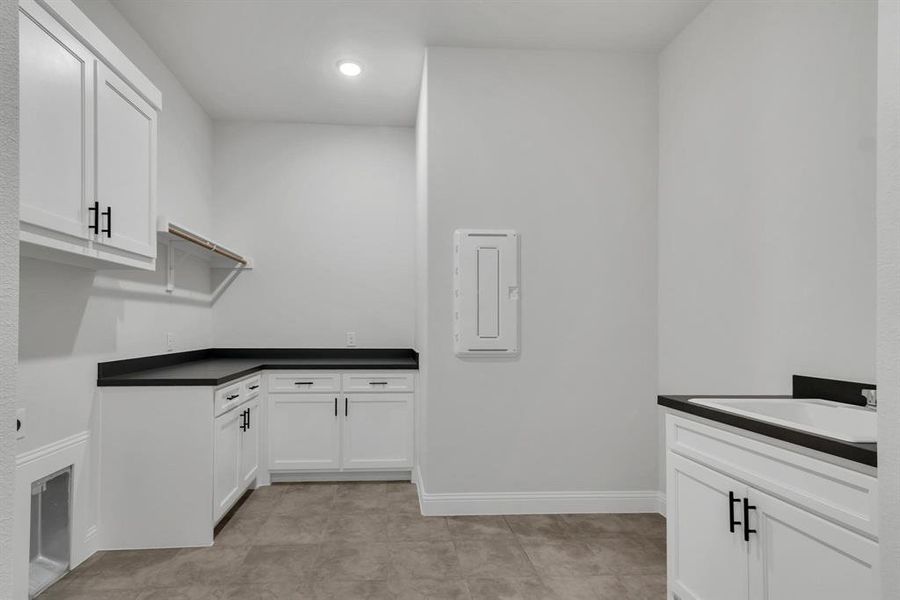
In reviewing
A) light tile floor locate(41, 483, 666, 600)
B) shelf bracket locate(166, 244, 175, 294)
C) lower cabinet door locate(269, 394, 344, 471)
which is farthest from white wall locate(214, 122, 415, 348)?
light tile floor locate(41, 483, 666, 600)

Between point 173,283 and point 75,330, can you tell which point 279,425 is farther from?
point 75,330

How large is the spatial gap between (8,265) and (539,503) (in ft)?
11.0

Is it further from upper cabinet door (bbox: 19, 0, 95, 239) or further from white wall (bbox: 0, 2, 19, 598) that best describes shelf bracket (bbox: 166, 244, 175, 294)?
white wall (bbox: 0, 2, 19, 598)

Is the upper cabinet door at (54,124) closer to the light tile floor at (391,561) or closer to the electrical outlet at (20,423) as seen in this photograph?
the electrical outlet at (20,423)

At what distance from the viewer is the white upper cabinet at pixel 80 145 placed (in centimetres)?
189

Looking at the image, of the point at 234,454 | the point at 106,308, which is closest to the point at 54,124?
the point at 106,308

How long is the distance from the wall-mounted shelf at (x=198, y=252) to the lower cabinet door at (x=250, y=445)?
0.99 m

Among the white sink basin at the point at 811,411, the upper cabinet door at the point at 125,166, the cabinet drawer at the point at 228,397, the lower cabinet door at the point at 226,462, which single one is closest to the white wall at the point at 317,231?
the cabinet drawer at the point at 228,397

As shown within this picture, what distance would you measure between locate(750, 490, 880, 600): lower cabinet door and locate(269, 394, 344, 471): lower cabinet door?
309 centimetres

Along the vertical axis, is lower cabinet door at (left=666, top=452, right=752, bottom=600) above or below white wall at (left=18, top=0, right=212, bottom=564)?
below

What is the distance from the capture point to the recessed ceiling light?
12.4ft

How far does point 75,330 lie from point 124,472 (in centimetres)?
78

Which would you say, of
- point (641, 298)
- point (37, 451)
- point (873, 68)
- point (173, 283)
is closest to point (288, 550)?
point (37, 451)

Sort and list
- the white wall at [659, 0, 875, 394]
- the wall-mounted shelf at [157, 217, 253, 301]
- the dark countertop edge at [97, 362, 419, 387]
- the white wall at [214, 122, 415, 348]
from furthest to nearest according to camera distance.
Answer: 1. the white wall at [214, 122, 415, 348]
2. the wall-mounted shelf at [157, 217, 253, 301]
3. the dark countertop edge at [97, 362, 419, 387]
4. the white wall at [659, 0, 875, 394]
